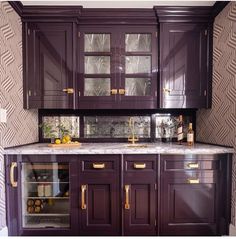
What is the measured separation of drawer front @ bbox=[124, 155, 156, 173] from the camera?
5.89ft

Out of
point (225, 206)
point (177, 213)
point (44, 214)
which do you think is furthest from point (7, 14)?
point (225, 206)

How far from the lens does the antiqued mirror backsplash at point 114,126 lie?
2.41m

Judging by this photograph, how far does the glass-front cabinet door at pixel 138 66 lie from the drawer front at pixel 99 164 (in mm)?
614

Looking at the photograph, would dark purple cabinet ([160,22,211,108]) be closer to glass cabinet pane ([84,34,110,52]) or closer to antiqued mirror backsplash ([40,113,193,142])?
antiqued mirror backsplash ([40,113,193,142])

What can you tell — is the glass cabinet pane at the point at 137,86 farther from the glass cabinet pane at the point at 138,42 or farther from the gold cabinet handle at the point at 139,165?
the gold cabinet handle at the point at 139,165

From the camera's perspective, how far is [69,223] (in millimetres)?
1867

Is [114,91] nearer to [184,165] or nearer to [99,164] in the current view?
[99,164]

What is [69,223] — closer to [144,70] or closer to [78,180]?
[78,180]

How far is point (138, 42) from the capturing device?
6.89ft

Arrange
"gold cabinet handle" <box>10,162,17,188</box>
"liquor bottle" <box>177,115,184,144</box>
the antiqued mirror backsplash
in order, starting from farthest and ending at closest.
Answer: the antiqued mirror backsplash, "liquor bottle" <box>177,115,184,144</box>, "gold cabinet handle" <box>10,162,17,188</box>

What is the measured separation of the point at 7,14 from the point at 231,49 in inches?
85.3

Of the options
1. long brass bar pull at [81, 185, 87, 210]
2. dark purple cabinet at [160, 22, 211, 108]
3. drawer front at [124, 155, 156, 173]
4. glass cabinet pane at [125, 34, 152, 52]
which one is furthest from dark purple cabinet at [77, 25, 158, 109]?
long brass bar pull at [81, 185, 87, 210]

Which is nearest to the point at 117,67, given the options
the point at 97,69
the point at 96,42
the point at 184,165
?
the point at 97,69

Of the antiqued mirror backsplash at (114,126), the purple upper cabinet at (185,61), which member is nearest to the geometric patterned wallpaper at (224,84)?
the purple upper cabinet at (185,61)
